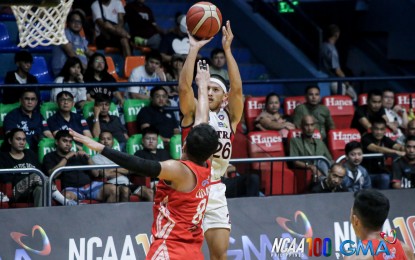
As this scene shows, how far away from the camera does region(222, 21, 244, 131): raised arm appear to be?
27.7 feet

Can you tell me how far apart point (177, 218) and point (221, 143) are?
2.00m

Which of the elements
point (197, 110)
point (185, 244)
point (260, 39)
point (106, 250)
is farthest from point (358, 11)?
point (185, 244)

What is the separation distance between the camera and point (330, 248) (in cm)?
1087

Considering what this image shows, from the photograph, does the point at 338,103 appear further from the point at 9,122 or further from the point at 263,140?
the point at 9,122

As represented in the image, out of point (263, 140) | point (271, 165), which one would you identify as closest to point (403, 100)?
point (263, 140)

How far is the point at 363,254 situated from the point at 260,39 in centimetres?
1099

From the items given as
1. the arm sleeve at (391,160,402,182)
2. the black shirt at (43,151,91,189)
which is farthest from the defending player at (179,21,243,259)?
the arm sleeve at (391,160,402,182)

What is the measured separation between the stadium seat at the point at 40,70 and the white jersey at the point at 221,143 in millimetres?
4680

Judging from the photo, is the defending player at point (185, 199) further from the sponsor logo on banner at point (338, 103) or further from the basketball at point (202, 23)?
the sponsor logo on banner at point (338, 103)

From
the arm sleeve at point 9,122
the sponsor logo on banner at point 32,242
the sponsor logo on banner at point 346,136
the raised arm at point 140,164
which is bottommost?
the sponsor logo on banner at point 32,242

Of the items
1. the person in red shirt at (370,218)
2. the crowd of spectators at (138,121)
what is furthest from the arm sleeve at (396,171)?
the person in red shirt at (370,218)

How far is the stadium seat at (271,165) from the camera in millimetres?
11758

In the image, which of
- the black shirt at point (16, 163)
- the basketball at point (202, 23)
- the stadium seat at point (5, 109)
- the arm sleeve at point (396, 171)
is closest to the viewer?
the basketball at point (202, 23)

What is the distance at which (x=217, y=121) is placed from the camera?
28.6 feet
